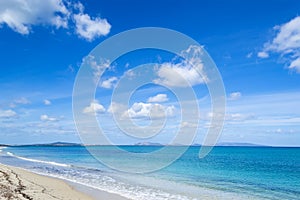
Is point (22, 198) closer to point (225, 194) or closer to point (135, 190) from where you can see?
point (135, 190)

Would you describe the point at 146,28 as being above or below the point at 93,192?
above

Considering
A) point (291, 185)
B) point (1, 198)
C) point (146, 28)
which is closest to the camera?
point (1, 198)

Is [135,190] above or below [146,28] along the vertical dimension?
below

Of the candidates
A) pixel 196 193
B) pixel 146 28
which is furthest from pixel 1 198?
pixel 196 193

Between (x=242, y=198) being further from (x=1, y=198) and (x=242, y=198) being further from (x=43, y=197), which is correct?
(x=1, y=198)

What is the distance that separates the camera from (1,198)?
1292 centimetres

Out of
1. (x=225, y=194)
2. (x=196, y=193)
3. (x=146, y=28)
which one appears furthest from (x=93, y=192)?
(x=146, y=28)

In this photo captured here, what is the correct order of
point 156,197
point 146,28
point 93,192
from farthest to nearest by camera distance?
point 93,192, point 156,197, point 146,28

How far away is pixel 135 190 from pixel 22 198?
8.16 m

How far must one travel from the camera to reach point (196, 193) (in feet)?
65.8

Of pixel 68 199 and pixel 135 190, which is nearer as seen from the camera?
pixel 68 199

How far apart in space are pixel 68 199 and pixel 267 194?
47.3ft

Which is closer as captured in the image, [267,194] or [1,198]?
[1,198]

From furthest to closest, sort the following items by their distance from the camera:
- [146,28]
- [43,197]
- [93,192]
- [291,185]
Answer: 1. [291,185]
2. [93,192]
3. [146,28]
4. [43,197]
